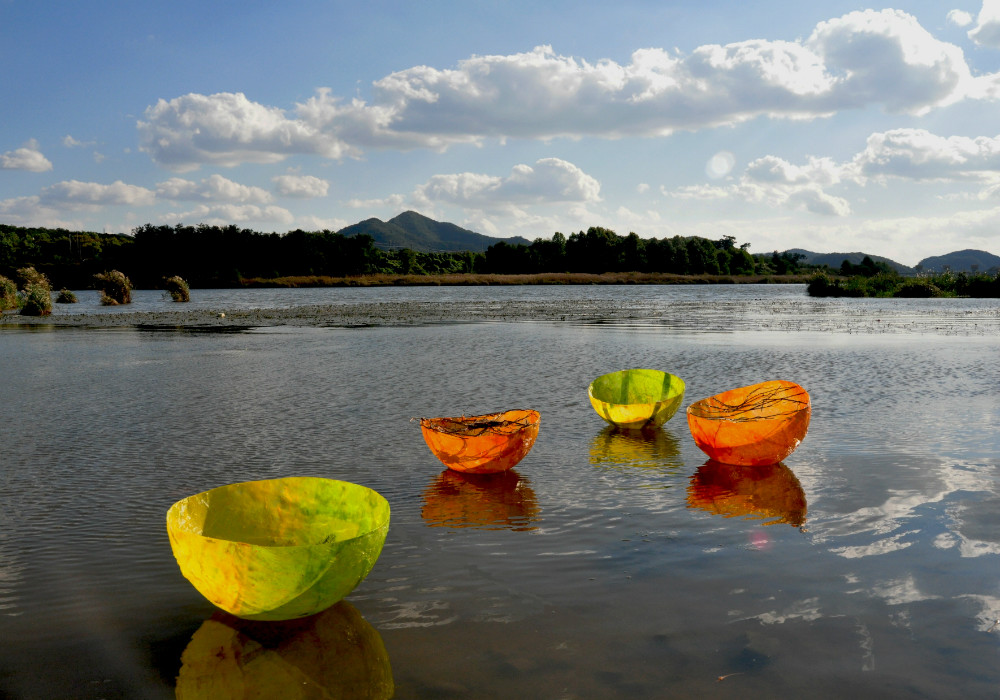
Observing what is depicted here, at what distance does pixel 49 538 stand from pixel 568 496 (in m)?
5.29

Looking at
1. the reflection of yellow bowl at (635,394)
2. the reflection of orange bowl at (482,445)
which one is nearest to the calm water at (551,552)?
the reflection of orange bowl at (482,445)

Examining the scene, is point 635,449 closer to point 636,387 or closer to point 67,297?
point 636,387

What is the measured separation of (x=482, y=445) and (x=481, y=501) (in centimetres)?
88

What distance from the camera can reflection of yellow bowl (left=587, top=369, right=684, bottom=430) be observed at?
11.9 m

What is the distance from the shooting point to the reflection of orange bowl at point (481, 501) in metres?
7.57

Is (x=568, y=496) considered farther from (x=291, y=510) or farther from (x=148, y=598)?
(x=148, y=598)

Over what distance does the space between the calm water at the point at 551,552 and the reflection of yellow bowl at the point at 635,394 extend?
1.21 ft

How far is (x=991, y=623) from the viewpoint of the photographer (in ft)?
17.1

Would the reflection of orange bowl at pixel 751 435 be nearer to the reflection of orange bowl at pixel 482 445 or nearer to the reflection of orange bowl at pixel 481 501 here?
the reflection of orange bowl at pixel 482 445

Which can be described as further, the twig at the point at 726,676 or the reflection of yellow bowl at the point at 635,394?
the reflection of yellow bowl at the point at 635,394

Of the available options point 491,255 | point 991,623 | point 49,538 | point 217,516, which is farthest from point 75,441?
point 491,255

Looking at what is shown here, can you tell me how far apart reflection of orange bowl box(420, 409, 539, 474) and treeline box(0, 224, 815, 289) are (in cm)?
11997

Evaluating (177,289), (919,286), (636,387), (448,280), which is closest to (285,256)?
(448,280)

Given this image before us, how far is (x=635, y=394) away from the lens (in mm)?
12523
